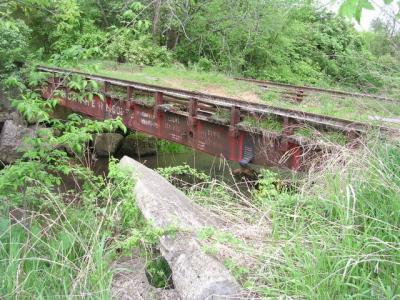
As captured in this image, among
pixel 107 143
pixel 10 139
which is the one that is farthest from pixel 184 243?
pixel 107 143

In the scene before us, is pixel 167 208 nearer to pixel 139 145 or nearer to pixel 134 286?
pixel 134 286

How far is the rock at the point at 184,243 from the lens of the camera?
2.91 meters

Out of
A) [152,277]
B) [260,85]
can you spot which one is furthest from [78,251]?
[260,85]

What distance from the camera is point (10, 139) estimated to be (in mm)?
16469

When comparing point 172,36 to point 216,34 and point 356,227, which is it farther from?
point 356,227

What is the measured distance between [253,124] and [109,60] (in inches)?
681

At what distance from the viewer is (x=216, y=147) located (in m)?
9.59

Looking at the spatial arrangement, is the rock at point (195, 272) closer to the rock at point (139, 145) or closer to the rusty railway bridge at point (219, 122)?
the rusty railway bridge at point (219, 122)

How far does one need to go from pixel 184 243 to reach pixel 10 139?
14.7 meters

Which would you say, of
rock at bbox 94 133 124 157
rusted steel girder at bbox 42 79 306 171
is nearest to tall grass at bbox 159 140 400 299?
rusted steel girder at bbox 42 79 306 171

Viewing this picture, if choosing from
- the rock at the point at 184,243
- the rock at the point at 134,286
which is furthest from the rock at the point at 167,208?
the rock at the point at 134,286

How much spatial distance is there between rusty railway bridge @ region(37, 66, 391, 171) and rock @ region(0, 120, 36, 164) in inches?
177

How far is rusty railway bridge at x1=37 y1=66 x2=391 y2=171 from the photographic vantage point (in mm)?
7375

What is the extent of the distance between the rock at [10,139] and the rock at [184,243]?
12460 millimetres
